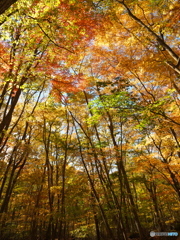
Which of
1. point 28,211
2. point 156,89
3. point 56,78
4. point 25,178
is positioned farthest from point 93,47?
point 28,211

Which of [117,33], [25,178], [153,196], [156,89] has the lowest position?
[153,196]

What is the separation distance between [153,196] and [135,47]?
10184 millimetres

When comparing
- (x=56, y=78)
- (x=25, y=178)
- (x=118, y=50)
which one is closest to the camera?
(x=56, y=78)

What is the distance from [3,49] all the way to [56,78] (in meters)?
2.23

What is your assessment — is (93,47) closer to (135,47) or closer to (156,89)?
(135,47)

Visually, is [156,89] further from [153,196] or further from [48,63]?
[153,196]

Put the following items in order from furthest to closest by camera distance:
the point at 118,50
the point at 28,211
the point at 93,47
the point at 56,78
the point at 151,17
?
the point at 28,211 < the point at 93,47 < the point at 118,50 < the point at 56,78 < the point at 151,17

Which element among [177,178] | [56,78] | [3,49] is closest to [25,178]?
[56,78]


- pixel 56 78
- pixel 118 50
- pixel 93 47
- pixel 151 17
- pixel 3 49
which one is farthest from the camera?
pixel 93 47

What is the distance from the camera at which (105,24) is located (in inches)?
244

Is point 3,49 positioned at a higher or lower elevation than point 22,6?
higher

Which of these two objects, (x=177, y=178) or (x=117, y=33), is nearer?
(x=117, y=33)

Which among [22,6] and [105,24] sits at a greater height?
[105,24]

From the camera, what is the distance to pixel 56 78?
6809 mm
